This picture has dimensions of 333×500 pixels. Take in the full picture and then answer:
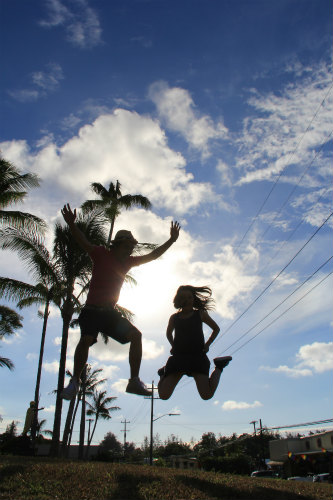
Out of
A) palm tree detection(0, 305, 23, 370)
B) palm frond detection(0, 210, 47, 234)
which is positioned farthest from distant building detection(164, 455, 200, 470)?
palm frond detection(0, 210, 47, 234)

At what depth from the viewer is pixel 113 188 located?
22.7 meters

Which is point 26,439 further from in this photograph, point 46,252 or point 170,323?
point 170,323

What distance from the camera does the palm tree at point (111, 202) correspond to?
61.1 ft

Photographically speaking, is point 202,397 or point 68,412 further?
point 68,412

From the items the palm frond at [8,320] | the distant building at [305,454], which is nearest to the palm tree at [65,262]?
the palm frond at [8,320]

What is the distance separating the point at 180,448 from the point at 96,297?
381 ft

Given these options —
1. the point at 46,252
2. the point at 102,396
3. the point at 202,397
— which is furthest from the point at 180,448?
the point at 202,397

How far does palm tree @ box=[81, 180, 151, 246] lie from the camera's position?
61.1ft

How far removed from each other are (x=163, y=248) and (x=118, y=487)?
9.97ft

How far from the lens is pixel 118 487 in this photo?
183 inches

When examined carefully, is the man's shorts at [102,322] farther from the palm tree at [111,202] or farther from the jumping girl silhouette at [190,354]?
the palm tree at [111,202]

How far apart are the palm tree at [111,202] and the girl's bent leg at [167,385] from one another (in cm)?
1337

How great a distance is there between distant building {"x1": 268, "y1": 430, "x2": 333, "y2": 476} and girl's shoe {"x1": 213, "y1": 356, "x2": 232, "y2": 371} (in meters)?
34.9

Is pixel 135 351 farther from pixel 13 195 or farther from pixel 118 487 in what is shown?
pixel 13 195
